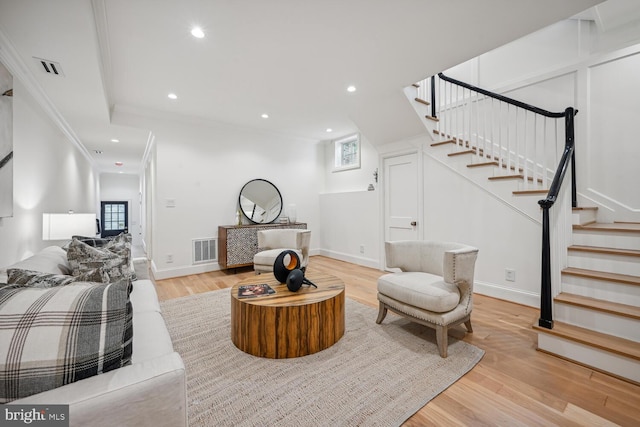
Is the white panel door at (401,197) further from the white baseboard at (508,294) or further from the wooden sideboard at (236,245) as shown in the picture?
the wooden sideboard at (236,245)

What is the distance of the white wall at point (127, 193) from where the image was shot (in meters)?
9.32

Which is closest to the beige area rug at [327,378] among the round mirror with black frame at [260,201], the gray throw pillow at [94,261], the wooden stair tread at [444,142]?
the gray throw pillow at [94,261]

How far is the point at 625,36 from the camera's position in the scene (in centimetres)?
283

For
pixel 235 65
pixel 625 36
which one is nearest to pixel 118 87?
pixel 235 65

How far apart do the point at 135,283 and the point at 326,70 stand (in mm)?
2741

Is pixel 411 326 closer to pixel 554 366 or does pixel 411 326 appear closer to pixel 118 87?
pixel 554 366

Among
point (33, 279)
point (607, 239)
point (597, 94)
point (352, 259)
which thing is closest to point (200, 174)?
point (352, 259)

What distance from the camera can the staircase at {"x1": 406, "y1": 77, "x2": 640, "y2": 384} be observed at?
1.77 meters

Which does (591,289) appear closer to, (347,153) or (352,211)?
(352,211)

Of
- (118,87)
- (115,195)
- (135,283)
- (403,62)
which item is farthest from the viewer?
(115,195)

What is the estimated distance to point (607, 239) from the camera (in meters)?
2.39

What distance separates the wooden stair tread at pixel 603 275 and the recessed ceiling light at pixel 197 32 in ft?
11.9

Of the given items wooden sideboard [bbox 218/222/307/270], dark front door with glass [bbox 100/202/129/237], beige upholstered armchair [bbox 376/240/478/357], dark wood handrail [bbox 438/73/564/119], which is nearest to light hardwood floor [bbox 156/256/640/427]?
beige upholstered armchair [bbox 376/240/478/357]

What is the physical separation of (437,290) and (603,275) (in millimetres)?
1367
